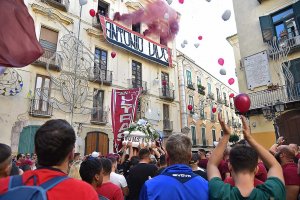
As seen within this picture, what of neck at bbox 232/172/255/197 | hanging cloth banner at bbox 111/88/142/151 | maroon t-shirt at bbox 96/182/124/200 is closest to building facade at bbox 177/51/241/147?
hanging cloth banner at bbox 111/88/142/151

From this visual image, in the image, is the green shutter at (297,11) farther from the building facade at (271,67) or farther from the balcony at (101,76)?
the balcony at (101,76)

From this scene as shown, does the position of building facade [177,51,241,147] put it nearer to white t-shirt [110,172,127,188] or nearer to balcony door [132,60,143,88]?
balcony door [132,60,143,88]

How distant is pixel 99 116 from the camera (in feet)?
50.1

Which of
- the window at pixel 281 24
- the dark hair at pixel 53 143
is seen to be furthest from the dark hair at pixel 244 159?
the window at pixel 281 24

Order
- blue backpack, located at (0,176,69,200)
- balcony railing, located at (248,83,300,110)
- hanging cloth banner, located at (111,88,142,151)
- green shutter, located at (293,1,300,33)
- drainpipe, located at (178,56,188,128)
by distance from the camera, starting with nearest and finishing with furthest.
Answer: blue backpack, located at (0,176,69,200)
hanging cloth banner, located at (111,88,142,151)
balcony railing, located at (248,83,300,110)
green shutter, located at (293,1,300,33)
drainpipe, located at (178,56,188,128)

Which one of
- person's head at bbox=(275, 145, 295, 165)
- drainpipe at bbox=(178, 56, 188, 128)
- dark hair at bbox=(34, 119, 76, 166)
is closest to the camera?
dark hair at bbox=(34, 119, 76, 166)

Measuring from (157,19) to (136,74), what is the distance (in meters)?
4.66

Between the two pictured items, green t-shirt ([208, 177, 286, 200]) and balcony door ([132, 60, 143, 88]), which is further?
balcony door ([132, 60, 143, 88])

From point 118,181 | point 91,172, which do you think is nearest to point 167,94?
point 118,181

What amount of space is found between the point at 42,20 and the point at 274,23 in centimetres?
1295

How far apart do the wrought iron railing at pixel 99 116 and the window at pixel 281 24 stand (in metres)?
10.3

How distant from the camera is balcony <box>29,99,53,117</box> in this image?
488 inches

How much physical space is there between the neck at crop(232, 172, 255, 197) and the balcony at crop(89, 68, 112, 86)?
13.9 meters

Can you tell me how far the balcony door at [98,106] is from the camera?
1509 cm
